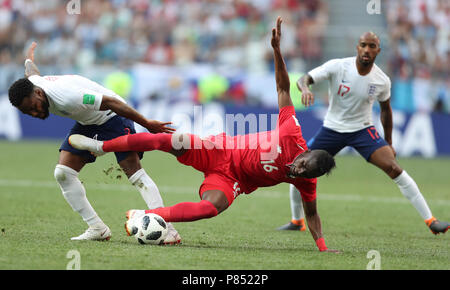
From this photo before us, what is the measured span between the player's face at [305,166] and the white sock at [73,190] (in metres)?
2.00

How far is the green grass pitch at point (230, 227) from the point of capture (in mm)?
5539

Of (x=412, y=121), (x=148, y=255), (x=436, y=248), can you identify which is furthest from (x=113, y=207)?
(x=412, y=121)

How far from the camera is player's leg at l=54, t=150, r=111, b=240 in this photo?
21.1 feet

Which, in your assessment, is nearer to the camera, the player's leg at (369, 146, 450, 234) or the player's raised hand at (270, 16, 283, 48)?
the player's raised hand at (270, 16, 283, 48)

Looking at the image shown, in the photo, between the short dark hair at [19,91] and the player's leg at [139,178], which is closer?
the short dark hair at [19,91]

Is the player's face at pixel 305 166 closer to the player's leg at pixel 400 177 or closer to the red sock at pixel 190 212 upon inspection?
the red sock at pixel 190 212

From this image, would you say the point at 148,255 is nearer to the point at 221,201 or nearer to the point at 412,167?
the point at 221,201

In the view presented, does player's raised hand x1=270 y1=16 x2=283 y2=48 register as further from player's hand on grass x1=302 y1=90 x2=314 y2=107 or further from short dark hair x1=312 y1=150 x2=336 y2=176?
short dark hair x1=312 y1=150 x2=336 y2=176

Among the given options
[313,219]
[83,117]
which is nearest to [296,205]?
[313,219]

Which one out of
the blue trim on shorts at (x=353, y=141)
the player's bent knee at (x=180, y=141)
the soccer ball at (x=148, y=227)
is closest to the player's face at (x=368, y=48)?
the blue trim on shorts at (x=353, y=141)

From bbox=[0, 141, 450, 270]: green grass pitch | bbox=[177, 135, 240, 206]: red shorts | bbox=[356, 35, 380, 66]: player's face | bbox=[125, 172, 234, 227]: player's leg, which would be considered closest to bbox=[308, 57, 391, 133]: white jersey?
bbox=[356, 35, 380, 66]: player's face

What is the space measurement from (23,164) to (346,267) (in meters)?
9.92

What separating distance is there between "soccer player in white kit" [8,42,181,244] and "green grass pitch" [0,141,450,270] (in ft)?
0.92

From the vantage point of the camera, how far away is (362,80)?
316 inches
